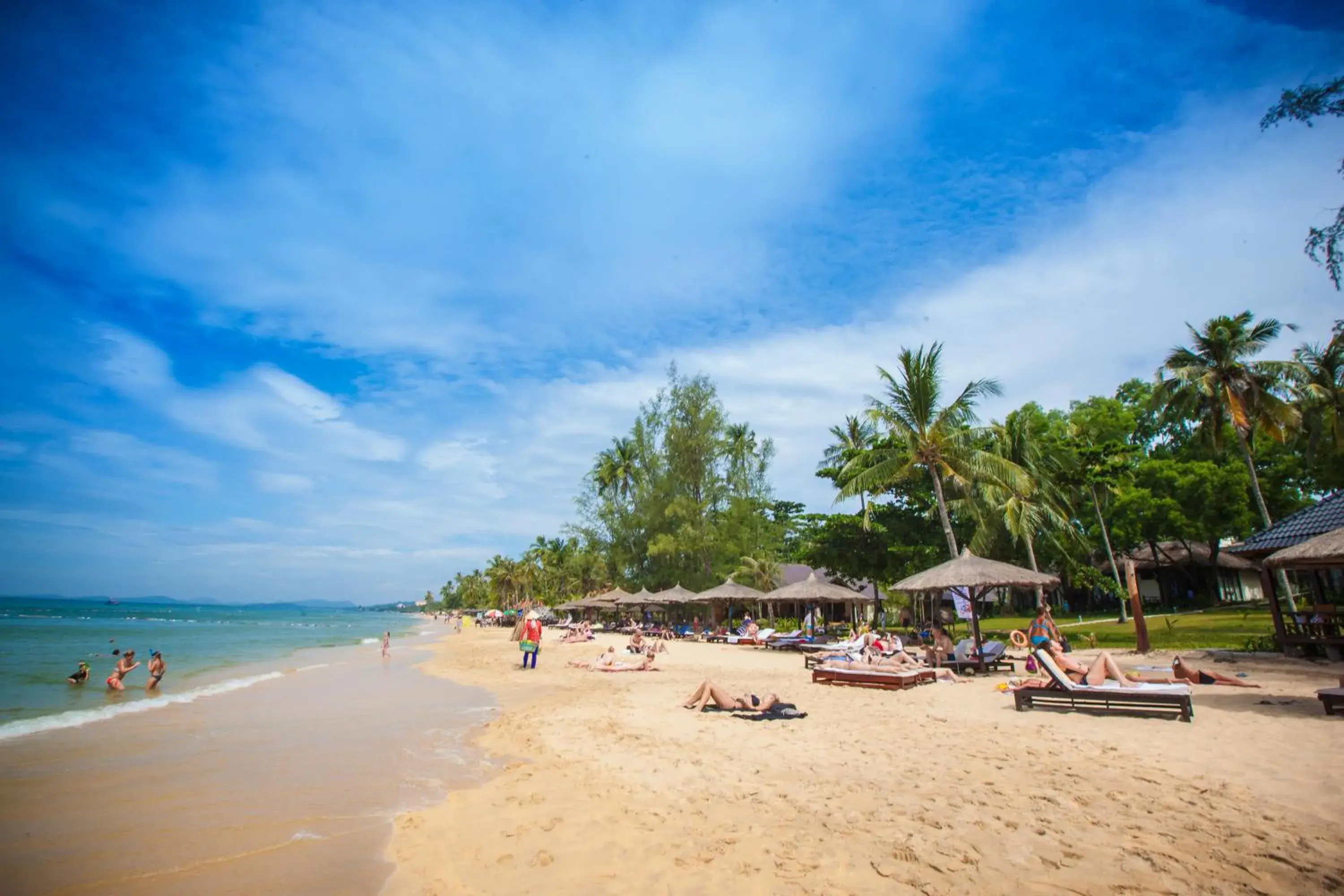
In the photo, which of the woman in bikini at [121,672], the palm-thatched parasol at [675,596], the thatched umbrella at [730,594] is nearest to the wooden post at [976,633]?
the thatched umbrella at [730,594]

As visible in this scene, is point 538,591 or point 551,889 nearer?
point 551,889

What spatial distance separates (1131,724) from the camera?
7473 mm

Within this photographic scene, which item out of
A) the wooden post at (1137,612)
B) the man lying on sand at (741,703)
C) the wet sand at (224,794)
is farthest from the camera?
the wooden post at (1137,612)

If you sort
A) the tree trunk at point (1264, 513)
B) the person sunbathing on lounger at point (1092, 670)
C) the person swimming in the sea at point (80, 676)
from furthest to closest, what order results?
1. the tree trunk at point (1264, 513)
2. the person swimming in the sea at point (80, 676)
3. the person sunbathing on lounger at point (1092, 670)

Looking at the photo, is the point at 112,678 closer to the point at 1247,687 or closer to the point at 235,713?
the point at 235,713

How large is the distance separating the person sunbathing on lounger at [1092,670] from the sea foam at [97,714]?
1465cm

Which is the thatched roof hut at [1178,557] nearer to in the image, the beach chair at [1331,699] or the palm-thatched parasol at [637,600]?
the palm-thatched parasol at [637,600]

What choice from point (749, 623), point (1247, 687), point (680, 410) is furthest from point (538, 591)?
point (1247, 687)

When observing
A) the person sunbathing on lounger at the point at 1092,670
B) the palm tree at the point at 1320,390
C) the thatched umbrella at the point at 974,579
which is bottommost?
the person sunbathing on lounger at the point at 1092,670

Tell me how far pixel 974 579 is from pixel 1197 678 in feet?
12.3

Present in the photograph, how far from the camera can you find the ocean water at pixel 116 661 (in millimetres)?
11586

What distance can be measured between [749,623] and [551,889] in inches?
910

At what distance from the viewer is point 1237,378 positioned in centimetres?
2189

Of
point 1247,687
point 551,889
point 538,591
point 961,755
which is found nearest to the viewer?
point 551,889
